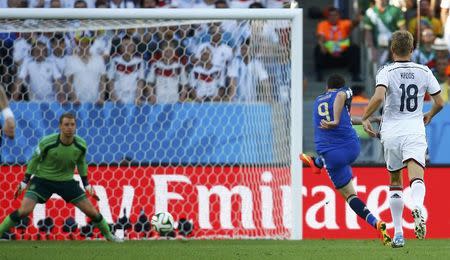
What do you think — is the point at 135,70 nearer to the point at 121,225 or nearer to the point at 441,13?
the point at 121,225

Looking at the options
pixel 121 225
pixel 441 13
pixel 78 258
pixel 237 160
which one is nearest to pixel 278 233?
pixel 237 160

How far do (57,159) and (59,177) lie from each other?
220mm

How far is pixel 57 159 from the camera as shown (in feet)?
43.7

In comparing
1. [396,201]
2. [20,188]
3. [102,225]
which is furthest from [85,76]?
[396,201]

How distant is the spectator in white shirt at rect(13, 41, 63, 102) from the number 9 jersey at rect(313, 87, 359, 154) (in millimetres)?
3348

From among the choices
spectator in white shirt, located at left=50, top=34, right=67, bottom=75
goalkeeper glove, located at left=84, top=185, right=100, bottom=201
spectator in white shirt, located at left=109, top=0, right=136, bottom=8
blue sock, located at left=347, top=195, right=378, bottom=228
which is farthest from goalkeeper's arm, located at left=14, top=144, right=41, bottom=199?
spectator in white shirt, located at left=109, top=0, right=136, bottom=8

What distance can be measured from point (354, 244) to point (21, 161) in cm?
408

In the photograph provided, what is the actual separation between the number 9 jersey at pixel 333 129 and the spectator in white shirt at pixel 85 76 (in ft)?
9.67

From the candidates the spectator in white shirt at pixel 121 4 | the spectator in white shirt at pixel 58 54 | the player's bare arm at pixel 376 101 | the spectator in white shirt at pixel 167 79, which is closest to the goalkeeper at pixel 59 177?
the spectator in white shirt at pixel 58 54

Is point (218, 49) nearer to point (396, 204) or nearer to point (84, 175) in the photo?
point (84, 175)

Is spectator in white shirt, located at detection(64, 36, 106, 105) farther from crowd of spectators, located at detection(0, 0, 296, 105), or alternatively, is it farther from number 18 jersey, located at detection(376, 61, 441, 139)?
number 18 jersey, located at detection(376, 61, 441, 139)

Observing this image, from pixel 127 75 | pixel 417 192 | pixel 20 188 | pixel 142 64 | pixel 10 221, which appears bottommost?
pixel 10 221

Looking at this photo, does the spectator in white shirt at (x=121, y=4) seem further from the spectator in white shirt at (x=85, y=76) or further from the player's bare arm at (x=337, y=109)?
the player's bare arm at (x=337, y=109)

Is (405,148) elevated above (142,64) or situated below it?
below
